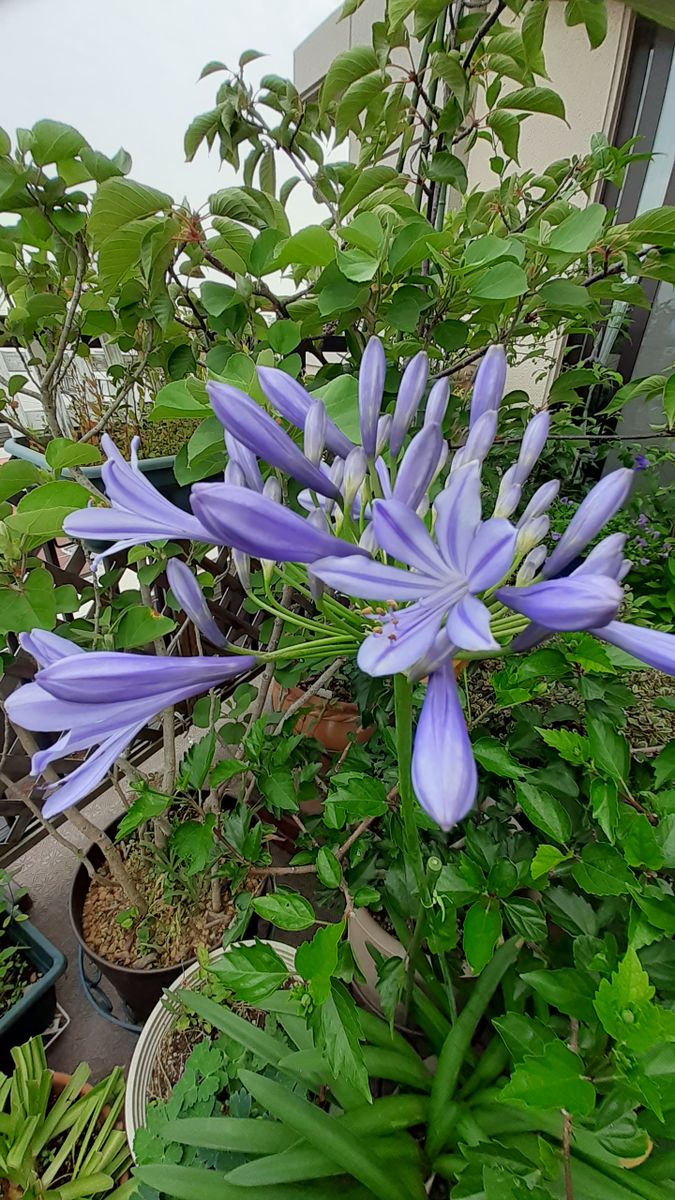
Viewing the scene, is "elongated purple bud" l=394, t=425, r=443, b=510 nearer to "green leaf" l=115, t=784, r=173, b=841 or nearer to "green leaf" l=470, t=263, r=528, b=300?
"green leaf" l=470, t=263, r=528, b=300

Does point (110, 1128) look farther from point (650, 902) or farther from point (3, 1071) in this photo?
point (650, 902)

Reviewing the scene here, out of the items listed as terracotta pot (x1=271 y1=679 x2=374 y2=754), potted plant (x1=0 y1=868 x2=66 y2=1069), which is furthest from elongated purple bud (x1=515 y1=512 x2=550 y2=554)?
potted plant (x1=0 y1=868 x2=66 y2=1069)

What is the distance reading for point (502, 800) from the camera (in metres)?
Answer: 0.75

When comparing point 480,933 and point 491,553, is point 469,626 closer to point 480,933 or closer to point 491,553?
point 491,553

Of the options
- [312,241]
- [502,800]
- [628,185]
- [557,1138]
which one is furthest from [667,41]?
[557,1138]

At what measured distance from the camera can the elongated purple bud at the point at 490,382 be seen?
1.40ft

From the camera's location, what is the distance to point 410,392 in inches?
17.2

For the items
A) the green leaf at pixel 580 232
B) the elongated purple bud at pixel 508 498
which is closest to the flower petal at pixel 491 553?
the elongated purple bud at pixel 508 498

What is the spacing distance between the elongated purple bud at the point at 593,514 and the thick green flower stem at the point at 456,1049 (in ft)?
1.83

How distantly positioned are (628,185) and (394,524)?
2662 mm

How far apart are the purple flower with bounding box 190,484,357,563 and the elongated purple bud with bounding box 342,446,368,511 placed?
0.31 ft

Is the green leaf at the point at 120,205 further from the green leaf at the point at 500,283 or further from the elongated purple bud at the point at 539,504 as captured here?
the elongated purple bud at the point at 539,504

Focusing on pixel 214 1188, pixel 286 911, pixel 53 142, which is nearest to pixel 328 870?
pixel 286 911

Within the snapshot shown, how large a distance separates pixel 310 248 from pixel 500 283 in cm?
19
